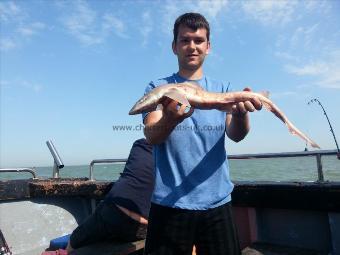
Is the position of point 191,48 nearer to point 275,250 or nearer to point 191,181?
point 191,181

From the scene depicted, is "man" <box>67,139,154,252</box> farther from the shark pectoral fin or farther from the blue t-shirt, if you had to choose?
the shark pectoral fin

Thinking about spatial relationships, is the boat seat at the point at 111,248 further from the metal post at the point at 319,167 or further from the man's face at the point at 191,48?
the metal post at the point at 319,167

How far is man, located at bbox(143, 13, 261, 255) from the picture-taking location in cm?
264

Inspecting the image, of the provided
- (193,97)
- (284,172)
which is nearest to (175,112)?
(193,97)

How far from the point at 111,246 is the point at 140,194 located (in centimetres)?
66

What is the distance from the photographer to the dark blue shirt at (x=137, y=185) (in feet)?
12.4

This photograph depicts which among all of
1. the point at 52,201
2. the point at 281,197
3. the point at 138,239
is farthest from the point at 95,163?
the point at 281,197

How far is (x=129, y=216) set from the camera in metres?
3.72

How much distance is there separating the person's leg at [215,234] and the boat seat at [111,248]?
1207 millimetres

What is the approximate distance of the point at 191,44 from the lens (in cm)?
299

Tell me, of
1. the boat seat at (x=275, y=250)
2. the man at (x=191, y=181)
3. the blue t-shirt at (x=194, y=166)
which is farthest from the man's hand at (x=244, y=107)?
the boat seat at (x=275, y=250)

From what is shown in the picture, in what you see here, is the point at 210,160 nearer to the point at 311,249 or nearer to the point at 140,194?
the point at 140,194

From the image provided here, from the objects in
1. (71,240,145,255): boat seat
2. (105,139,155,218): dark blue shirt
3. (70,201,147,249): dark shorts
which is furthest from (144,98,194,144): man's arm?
(71,240,145,255): boat seat

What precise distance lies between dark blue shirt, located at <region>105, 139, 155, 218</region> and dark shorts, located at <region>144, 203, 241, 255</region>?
1.04 meters
